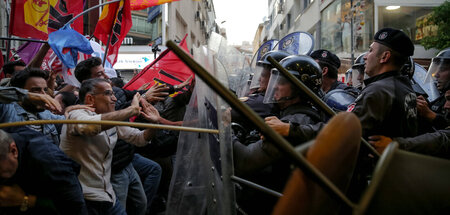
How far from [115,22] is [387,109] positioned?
210 inches

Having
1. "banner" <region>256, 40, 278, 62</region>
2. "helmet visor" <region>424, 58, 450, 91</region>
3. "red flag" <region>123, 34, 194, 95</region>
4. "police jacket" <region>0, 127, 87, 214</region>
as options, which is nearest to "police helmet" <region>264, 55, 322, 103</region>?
"helmet visor" <region>424, 58, 450, 91</region>

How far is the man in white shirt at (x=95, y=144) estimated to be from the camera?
2.78 meters

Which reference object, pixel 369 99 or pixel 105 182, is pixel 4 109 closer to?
pixel 105 182

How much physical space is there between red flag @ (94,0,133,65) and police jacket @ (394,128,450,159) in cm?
528

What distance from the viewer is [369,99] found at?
2.48 meters

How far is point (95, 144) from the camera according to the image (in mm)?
2885

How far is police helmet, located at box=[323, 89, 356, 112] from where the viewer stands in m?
3.62

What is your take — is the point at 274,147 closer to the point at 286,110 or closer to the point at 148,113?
the point at 286,110

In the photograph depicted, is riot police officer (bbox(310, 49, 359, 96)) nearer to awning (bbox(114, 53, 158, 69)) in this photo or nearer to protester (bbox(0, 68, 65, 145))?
protester (bbox(0, 68, 65, 145))

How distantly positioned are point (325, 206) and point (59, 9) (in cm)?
636

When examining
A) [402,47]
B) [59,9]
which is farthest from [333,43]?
[402,47]

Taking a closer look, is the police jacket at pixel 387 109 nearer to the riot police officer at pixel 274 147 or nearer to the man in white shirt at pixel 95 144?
the riot police officer at pixel 274 147

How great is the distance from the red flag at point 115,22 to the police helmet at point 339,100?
4193mm

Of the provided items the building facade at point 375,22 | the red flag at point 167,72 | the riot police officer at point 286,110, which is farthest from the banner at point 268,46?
the building facade at point 375,22
